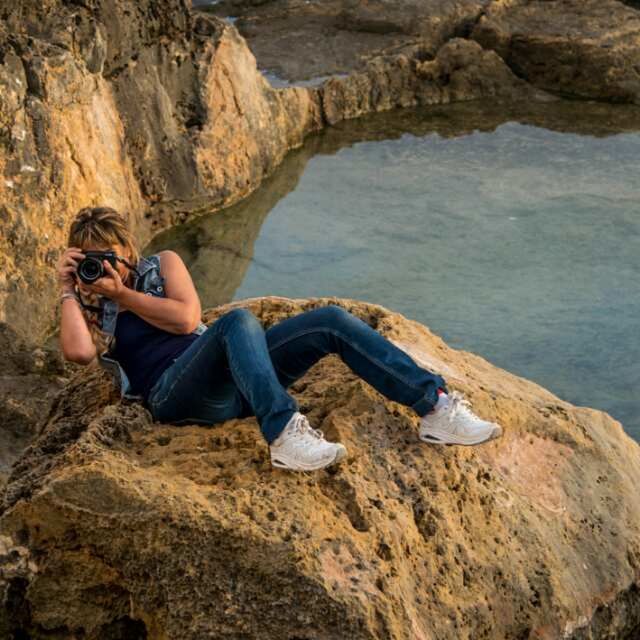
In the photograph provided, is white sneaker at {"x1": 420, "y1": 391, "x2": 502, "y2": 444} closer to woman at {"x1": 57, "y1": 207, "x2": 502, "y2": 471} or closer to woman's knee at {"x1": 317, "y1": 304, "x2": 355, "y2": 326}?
woman at {"x1": 57, "y1": 207, "x2": 502, "y2": 471}

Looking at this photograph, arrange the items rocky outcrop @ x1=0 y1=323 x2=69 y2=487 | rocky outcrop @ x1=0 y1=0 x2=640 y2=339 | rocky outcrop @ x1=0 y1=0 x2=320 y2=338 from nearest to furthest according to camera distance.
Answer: rocky outcrop @ x1=0 y1=323 x2=69 y2=487 < rocky outcrop @ x1=0 y1=0 x2=320 y2=338 < rocky outcrop @ x1=0 y1=0 x2=640 y2=339

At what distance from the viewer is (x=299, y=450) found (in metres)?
3.17

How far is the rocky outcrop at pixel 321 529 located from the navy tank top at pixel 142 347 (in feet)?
0.49

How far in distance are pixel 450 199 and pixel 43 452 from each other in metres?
5.71

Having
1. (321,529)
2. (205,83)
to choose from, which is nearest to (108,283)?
(321,529)

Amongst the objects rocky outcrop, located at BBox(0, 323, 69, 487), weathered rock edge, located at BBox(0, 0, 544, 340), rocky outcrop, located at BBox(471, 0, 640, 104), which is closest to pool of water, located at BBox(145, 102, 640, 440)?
weathered rock edge, located at BBox(0, 0, 544, 340)

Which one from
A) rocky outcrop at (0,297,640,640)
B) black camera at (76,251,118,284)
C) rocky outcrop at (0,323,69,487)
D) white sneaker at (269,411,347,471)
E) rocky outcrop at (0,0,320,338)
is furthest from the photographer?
rocky outcrop at (0,0,320,338)

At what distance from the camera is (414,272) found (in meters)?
7.68

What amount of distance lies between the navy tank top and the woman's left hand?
0.16 metres

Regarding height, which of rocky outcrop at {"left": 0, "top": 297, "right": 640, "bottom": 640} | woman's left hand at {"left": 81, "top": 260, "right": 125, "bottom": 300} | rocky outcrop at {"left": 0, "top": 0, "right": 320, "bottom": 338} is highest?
woman's left hand at {"left": 81, "top": 260, "right": 125, "bottom": 300}

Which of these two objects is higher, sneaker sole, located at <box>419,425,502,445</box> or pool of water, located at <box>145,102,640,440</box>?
sneaker sole, located at <box>419,425,502,445</box>

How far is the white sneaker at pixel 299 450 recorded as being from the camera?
3.17 meters

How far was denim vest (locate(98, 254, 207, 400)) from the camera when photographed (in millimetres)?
3758

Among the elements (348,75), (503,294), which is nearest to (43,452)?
(503,294)
